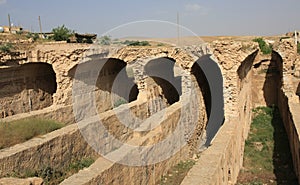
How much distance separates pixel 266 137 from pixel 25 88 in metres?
8.44

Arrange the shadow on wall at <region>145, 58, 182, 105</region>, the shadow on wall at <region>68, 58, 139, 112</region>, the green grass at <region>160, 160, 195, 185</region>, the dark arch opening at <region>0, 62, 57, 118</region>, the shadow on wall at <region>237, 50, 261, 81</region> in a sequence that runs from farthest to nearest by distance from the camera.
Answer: the shadow on wall at <region>145, 58, 182, 105</region>
the shadow on wall at <region>68, 58, 139, 112</region>
the dark arch opening at <region>0, 62, 57, 118</region>
the shadow on wall at <region>237, 50, 261, 81</region>
the green grass at <region>160, 160, 195, 185</region>

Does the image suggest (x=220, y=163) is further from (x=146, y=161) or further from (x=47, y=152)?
(x=47, y=152)

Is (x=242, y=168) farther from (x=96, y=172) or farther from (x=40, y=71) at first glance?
(x=40, y=71)

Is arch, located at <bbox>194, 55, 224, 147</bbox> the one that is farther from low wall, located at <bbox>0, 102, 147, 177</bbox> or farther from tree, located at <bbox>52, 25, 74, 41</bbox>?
tree, located at <bbox>52, 25, 74, 41</bbox>

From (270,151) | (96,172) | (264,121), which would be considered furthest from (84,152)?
(264,121)

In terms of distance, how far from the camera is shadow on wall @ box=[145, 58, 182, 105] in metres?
13.9

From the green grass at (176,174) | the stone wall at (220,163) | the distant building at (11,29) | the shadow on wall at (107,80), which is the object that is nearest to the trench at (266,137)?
the stone wall at (220,163)

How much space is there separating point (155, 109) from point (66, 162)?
5.84 meters

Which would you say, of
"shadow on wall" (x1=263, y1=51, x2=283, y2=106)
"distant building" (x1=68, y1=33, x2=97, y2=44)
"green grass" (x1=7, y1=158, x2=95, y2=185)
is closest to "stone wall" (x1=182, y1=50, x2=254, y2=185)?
"green grass" (x1=7, y1=158, x2=95, y2=185)

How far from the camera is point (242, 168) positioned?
27.8 feet

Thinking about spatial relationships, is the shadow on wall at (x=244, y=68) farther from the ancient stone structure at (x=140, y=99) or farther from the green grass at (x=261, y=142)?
the green grass at (x=261, y=142)

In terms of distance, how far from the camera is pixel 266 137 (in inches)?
411

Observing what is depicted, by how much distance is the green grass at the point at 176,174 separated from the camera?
7457mm

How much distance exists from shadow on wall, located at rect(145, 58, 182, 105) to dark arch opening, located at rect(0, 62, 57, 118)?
4225mm
